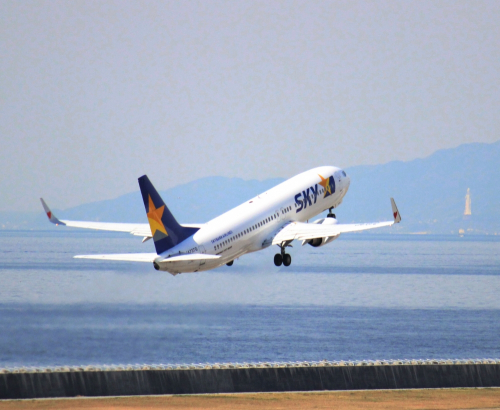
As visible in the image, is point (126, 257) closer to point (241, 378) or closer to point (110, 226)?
point (110, 226)

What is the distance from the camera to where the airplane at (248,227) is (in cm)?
6281

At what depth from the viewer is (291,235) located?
72.5 meters

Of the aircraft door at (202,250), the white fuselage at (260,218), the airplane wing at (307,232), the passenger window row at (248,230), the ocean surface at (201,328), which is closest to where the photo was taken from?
the aircraft door at (202,250)

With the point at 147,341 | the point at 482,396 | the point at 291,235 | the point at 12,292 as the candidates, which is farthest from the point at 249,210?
the point at 12,292

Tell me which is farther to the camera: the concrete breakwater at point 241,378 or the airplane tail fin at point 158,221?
the concrete breakwater at point 241,378

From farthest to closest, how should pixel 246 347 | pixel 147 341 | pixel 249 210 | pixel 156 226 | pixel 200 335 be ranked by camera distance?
pixel 200 335 < pixel 246 347 < pixel 147 341 < pixel 249 210 < pixel 156 226

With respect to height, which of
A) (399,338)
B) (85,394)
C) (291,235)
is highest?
(291,235)

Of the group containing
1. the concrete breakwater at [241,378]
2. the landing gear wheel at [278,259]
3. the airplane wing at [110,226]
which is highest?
the airplane wing at [110,226]

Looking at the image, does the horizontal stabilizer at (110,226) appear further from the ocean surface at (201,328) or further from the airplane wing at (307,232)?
the airplane wing at (307,232)

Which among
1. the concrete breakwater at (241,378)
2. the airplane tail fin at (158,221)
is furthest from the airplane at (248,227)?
the concrete breakwater at (241,378)

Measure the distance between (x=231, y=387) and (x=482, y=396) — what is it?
34881mm

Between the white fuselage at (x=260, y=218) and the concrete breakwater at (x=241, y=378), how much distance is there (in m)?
38.1

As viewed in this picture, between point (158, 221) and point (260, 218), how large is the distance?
11.6 meters

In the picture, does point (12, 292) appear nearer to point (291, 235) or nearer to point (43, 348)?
point (43, 348)
